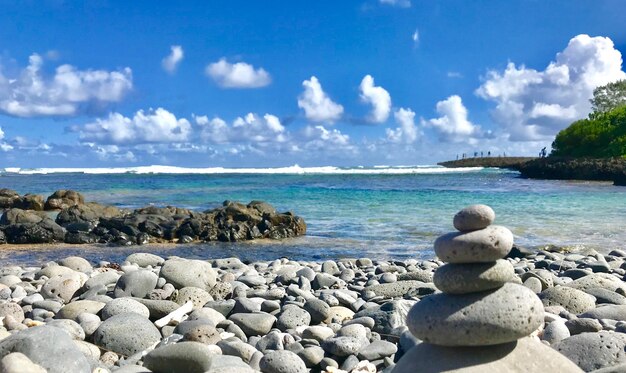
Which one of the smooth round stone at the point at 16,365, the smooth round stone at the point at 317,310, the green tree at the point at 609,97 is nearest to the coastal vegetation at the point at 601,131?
the green tree at the point at 609,97

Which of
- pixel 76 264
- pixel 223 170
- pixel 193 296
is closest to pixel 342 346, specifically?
pixel 193 296

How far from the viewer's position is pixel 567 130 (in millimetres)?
84188

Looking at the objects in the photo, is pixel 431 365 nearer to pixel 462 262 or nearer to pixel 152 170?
pixel 462 262

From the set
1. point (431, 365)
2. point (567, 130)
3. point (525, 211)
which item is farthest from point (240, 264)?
point (567, 130)

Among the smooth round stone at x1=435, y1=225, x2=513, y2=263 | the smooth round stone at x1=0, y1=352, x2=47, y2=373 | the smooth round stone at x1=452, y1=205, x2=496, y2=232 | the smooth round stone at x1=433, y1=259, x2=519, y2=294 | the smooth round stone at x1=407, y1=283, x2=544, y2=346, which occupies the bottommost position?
the smooth round stone at x1=0, y1=352, x2=47, y2=373

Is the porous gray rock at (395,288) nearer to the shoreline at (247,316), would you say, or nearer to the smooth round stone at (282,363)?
the shoreline at (247,316)

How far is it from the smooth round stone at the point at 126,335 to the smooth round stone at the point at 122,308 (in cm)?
54

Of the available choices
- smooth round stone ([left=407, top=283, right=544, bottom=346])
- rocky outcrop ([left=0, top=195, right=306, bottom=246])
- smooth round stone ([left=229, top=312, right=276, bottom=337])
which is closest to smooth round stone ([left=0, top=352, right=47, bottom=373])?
smooth round stone ([left=407, top=283, right=544, bottom=346])

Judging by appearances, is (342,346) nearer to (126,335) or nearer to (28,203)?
(126,335)

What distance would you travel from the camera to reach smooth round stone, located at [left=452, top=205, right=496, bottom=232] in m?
4.06

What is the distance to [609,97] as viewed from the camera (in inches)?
3206

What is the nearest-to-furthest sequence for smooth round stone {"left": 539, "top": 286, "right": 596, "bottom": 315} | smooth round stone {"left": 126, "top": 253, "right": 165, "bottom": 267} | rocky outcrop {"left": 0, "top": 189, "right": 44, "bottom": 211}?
smooth round stone {"left": 539, "top": 286, "right": 596, "bottom": 315}
smooth round stone {"left": 126, "top": 253, "right": 165, "bottom": 267}
rocky outcrop {"left": 0, "top": 189, "right": 44, "bottom": 211}

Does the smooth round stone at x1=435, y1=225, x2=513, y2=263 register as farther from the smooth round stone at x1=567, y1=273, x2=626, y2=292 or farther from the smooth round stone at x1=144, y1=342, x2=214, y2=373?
the smooth round stone at x1=567, y1=273, x2=626, y2=292

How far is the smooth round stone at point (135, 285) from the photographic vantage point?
7.88m
